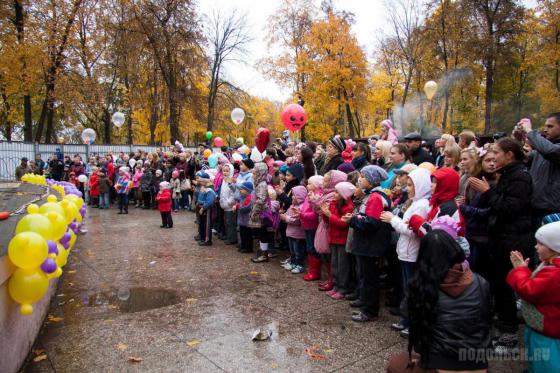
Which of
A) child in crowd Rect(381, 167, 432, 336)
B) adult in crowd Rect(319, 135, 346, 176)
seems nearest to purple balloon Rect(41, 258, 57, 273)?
child in crowd Rect(381, 167, 432, 336)

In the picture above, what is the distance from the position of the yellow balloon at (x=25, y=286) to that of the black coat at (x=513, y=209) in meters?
4.29

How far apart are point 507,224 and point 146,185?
13294mm

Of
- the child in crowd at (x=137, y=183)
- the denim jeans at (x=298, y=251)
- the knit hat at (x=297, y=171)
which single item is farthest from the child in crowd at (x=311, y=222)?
the child in crowd at (x=137, y=183)

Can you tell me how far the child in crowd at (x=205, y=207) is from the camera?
28.8ft

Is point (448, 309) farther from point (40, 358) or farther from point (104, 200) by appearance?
point (104, 200)

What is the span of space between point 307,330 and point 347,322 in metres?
0.54

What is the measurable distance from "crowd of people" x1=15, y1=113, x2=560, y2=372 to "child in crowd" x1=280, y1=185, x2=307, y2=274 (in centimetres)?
2

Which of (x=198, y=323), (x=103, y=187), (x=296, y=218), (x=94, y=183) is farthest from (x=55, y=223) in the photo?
(x=94, y=183)

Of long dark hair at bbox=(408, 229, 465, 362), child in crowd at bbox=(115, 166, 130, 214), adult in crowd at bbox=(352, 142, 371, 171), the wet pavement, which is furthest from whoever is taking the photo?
child in crowd at bbox=(115, 166, 130, 214)

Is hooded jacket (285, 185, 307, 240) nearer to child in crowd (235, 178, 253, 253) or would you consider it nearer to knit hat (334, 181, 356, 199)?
knit hat (334, 181, 356, 199)

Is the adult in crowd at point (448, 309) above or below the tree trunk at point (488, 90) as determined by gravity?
below

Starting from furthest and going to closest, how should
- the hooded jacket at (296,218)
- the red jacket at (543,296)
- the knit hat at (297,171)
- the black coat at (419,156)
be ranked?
the knit hat at (297,171)
the hooded jacket at (296,218)
the black coat at (419,156)
the red jacket at (543,296)

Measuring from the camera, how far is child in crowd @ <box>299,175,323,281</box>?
6129 millimetres

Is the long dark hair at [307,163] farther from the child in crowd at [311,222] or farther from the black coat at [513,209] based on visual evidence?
the black coat at [513,209]
